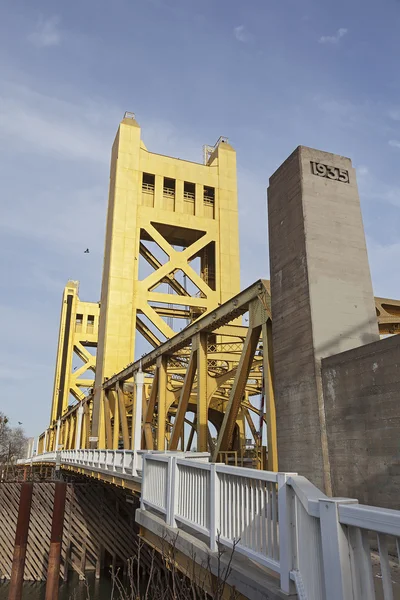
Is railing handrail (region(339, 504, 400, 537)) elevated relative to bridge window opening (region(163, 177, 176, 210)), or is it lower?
lower

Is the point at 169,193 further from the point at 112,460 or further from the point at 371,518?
the point at 371,518

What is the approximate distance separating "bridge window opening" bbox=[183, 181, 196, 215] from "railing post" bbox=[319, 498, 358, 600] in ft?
117

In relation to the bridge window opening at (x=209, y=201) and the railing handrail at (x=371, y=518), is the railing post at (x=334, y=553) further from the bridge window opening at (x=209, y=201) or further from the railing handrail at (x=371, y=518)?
the bridge window opening at (x=209, y=201)

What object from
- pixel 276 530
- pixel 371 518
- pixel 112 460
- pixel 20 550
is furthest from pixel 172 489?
pixel 20 550

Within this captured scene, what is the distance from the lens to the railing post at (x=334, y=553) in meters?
2.92

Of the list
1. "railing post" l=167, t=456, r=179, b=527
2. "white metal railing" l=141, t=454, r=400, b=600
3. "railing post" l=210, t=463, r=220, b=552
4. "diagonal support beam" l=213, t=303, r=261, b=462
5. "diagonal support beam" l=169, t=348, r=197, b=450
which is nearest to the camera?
"white metal railing" l=141, t=454, r=400, b=600

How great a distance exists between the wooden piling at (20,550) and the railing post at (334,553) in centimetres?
1840

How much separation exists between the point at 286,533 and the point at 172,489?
12.4 feet

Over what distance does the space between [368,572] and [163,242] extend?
32.7 m

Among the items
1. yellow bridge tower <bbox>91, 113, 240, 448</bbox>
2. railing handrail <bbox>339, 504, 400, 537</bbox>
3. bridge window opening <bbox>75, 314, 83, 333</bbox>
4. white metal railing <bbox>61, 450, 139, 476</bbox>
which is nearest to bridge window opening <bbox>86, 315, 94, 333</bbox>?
bridge window opening <bbox>75, 314, 83, 333</bbox>

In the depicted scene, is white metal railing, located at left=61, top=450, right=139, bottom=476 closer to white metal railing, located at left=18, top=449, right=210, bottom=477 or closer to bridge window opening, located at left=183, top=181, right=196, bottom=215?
white metal railing, located at left=18, top=449, right=210, bottom=477

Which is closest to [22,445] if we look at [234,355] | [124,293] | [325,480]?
[124,293]

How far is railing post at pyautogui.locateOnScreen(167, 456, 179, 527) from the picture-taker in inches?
284

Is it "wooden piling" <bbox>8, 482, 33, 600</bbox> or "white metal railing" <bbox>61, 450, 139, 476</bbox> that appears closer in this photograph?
"white metal railing" <bbox>61, 450, 139, 476</bbox>
